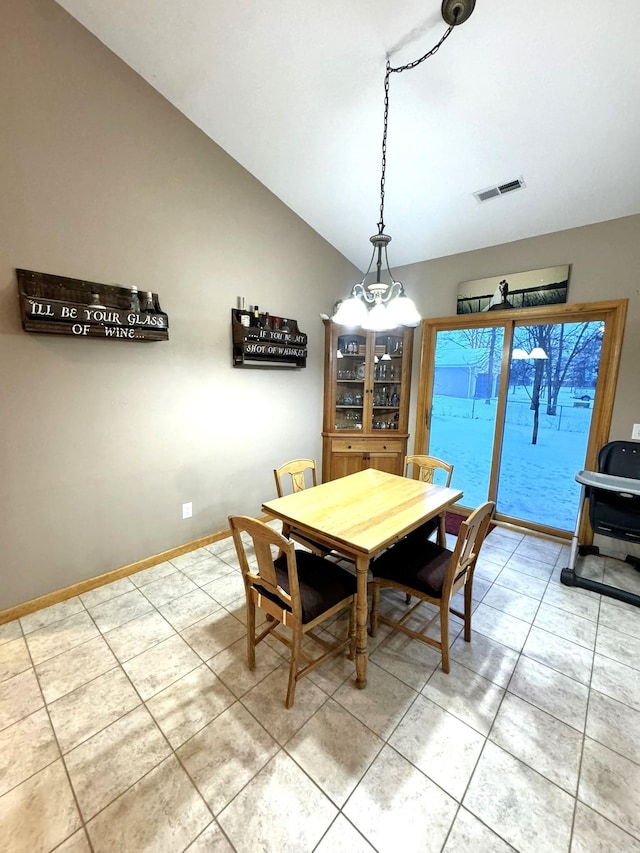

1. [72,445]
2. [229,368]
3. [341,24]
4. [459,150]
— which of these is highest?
[341,24]

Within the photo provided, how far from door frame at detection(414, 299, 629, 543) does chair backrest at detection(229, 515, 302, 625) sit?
9.24 ft

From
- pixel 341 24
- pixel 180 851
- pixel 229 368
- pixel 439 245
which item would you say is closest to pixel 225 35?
pixel 341 24

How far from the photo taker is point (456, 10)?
5.49 feet

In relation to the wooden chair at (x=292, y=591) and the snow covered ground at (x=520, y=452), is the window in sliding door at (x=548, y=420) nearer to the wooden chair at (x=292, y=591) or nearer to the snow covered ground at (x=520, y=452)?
the snow covered ground at (x=520, y=452)

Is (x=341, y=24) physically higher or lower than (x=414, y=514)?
higher

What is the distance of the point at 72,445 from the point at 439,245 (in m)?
3.67

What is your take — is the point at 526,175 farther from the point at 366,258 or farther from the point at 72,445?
the point at 72,445

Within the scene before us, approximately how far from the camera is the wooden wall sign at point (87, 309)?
6.65 ft

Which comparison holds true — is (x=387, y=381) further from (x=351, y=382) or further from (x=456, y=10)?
(x=456, y=10)

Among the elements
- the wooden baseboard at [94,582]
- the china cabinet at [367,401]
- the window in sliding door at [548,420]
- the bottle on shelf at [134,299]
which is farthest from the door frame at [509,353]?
the bottle on shelf at [134,299]

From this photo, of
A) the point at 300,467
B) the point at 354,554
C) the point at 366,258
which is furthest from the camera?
the point at 366,258

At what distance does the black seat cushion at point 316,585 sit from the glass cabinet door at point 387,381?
2432 millimetres

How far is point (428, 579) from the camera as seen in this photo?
1.84 metres

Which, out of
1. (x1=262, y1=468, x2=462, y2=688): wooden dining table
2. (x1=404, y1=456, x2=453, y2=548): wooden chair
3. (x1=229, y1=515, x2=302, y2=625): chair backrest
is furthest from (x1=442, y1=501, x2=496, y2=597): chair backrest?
(x1=229, y1=515, x2=302, y2=625): chair backrest
